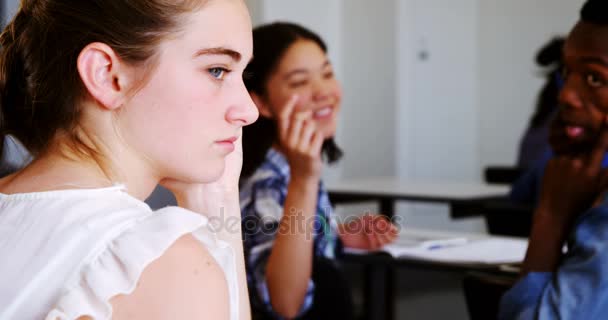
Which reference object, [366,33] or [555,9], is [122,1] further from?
[555,9]

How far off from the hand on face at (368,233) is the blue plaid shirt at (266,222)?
103 mm

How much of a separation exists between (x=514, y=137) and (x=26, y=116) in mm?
6781

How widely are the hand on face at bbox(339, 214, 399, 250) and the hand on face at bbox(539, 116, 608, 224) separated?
665mm

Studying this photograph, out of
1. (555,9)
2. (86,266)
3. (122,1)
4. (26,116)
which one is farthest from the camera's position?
(555,9)

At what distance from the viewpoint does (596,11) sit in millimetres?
1535

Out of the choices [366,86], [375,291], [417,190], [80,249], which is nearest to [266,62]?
[375,291]

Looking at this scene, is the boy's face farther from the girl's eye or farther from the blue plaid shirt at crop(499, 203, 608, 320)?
the girl's eye

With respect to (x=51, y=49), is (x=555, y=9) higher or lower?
lower

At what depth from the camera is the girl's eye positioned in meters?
0.98

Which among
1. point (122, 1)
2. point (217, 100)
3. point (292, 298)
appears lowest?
point (292, 298)

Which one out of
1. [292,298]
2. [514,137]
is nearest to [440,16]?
[514,137]

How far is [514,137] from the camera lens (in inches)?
295

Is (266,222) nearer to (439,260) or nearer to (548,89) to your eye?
(439,260)

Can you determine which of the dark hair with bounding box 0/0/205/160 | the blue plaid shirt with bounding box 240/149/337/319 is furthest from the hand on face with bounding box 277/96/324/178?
the dark hair with bounding box 0/0/205/160
